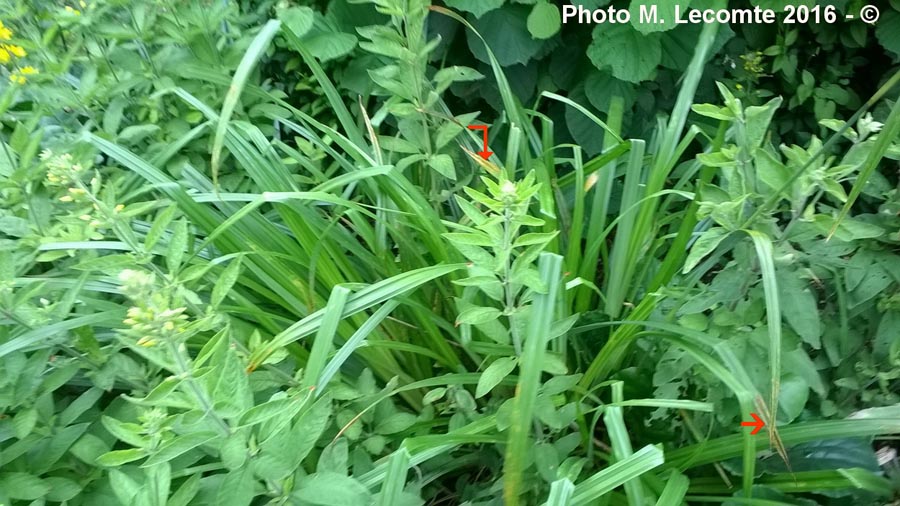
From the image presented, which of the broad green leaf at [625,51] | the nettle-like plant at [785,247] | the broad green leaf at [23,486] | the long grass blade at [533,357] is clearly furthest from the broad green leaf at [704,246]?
the broad green leaf at [23,486]

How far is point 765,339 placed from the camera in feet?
2.22

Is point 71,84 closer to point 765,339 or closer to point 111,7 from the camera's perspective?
point 111,7

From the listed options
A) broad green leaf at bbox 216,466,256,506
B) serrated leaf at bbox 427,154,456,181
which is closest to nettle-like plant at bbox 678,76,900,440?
serrated leaf at bbox 427,154,456,181

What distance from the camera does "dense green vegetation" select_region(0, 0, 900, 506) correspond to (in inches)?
24.5

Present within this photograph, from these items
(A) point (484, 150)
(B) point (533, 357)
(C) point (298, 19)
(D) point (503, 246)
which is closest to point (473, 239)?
(D) point (503, 246)

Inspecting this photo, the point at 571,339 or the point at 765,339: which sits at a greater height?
the point at 765,339

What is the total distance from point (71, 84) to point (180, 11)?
0.28 meters

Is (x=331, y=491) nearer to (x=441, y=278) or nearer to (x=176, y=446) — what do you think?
(x=176, y=446)

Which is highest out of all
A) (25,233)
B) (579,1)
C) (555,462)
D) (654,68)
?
(579,1)

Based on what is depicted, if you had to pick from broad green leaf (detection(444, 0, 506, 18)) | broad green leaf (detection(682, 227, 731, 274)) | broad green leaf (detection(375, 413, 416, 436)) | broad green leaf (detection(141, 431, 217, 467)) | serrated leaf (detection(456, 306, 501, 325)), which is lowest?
broad green leaf (detection(375, 413, 416, 436))

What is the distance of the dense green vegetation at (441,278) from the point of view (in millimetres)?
623

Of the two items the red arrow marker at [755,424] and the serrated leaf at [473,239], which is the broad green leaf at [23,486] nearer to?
the serrated leaf at [473,239]

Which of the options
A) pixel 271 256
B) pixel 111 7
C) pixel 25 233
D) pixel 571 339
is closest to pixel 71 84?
pixel 111 7

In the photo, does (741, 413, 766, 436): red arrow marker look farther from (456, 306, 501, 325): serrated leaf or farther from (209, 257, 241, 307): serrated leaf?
(209, 257, 241, 307): serrated leaf
